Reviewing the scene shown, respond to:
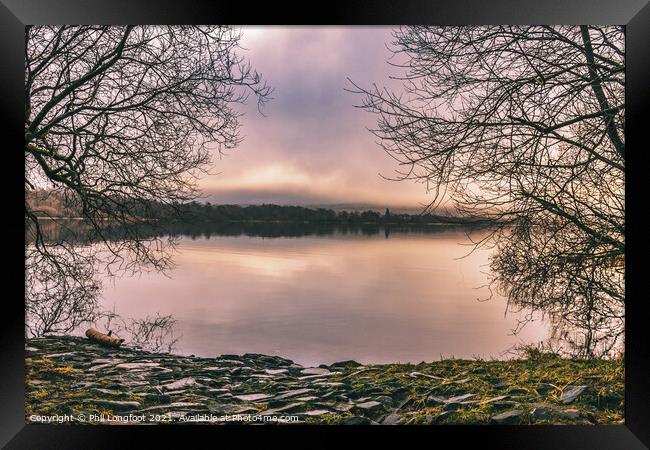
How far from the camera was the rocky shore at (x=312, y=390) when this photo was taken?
4.05 metres

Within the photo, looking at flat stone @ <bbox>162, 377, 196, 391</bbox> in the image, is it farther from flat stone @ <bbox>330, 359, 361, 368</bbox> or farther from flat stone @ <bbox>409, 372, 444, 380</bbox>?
flat stone @ <bbox>409, 372, 444, 380</bbox>

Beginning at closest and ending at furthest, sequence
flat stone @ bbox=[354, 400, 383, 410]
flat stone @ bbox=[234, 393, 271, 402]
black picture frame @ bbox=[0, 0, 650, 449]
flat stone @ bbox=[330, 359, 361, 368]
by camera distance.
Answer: black picture frame @ bbox=[0, 0, 650, 449], flat stone @ bbox=[354, 400, 383, 410], flat stone @ bbox=[234, 393, 271, 402], flat stone @ bbox=[330, 359, 361, 368]

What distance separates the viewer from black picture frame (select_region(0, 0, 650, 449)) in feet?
11.9

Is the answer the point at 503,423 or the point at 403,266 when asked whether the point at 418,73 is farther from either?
the point at 503,423

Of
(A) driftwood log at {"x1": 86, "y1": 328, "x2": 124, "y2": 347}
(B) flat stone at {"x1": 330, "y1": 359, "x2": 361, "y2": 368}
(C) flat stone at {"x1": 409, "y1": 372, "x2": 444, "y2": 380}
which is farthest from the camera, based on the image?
(A) driftwood log at {"x1": 86, "y1": 328, "x2": 124, "y2": 347}

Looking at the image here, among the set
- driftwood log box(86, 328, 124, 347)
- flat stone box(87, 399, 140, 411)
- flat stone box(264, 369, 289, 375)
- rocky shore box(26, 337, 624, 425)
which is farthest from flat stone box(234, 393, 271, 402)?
driftwood log box(86, 328, 124, 347)

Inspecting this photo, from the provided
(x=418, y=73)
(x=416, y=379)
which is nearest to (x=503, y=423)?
(x=416, y=379)

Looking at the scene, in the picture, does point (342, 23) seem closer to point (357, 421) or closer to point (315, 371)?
point (315, 371)

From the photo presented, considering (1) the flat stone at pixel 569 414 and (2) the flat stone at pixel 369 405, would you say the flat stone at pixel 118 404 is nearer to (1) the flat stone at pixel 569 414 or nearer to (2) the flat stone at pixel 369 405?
(2) the flat stone at pixel 369 405

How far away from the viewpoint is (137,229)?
4.96m

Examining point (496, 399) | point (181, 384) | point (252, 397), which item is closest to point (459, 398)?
point (496, 399)

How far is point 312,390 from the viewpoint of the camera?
4305 mm

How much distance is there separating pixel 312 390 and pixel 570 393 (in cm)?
230

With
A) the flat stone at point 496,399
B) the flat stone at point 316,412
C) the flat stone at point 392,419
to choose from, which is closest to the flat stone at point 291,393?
the flat stone at point 316,412
